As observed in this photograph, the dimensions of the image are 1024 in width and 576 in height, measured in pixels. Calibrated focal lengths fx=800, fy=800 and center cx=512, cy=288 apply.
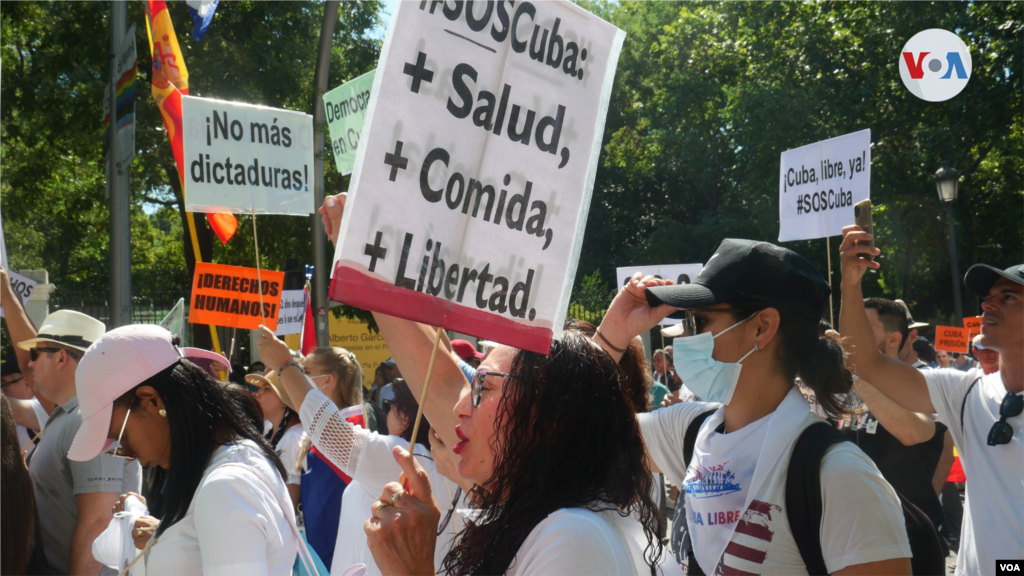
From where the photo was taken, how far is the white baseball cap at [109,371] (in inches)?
100

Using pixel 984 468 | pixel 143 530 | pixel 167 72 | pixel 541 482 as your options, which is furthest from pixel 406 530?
pixel 167 72

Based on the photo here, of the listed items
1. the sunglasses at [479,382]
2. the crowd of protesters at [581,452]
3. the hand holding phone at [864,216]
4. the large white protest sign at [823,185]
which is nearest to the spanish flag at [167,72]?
the crowd of protesters at [581,452]

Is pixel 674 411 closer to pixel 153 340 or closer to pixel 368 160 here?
pixel 368 160

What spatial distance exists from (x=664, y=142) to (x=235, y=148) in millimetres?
24269

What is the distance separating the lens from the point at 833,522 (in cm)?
193

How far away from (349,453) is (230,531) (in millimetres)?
1107

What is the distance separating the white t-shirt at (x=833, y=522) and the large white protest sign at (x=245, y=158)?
15.3ft

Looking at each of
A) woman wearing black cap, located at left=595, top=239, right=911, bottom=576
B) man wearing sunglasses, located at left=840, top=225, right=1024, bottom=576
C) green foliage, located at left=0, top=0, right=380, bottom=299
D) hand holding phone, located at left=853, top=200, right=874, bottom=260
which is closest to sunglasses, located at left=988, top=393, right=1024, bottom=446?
man wearing sunglasses, located at left=840, top=225, right=1024, bottom=576

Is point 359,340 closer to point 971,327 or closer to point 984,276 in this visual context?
point 971,327

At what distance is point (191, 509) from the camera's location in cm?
248

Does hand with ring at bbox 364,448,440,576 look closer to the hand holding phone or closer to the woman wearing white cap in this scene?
the woman wearing white cap

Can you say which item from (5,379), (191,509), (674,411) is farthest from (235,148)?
(674,411)

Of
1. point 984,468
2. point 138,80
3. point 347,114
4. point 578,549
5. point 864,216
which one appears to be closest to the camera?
point 578,549

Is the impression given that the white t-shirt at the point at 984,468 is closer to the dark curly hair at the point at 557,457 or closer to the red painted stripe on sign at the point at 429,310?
the dark curly hair at the point at 557,457
